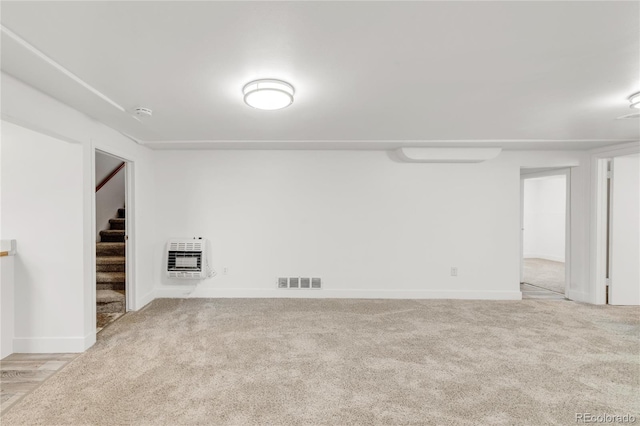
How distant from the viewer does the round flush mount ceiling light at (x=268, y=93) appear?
1.87 meters

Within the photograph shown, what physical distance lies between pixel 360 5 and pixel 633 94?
2320 mm

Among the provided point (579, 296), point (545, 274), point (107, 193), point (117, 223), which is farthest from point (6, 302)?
point (545, 274)

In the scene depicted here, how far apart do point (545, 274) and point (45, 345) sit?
300 inches

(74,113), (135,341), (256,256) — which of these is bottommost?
(135,341)

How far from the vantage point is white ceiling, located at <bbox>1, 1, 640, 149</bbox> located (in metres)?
1.25

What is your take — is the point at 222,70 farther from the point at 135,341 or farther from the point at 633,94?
the point at 633,94

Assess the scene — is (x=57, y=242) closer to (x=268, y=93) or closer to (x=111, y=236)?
(x=111, y=236)

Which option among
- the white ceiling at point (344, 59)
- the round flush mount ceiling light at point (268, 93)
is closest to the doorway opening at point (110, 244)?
the white ceiling at point (344, 59)

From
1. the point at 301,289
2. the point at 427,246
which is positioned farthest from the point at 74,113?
the point at 427,246

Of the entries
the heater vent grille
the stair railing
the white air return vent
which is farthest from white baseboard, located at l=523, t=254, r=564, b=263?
the stair railing

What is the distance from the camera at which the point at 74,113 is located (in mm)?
2396

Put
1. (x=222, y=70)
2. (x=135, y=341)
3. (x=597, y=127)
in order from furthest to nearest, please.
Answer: (x=597, y=127) → (x=135, y=341) → (x=222, y=70)

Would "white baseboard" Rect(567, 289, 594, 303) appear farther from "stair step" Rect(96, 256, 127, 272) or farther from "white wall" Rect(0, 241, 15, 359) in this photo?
"white wall" Rect(0, 241, 15, 359)

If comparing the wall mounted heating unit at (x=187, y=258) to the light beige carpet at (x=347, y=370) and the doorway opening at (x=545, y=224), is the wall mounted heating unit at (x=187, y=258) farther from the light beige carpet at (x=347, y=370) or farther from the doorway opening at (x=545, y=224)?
the doorway opening at (x=545, y=224)
